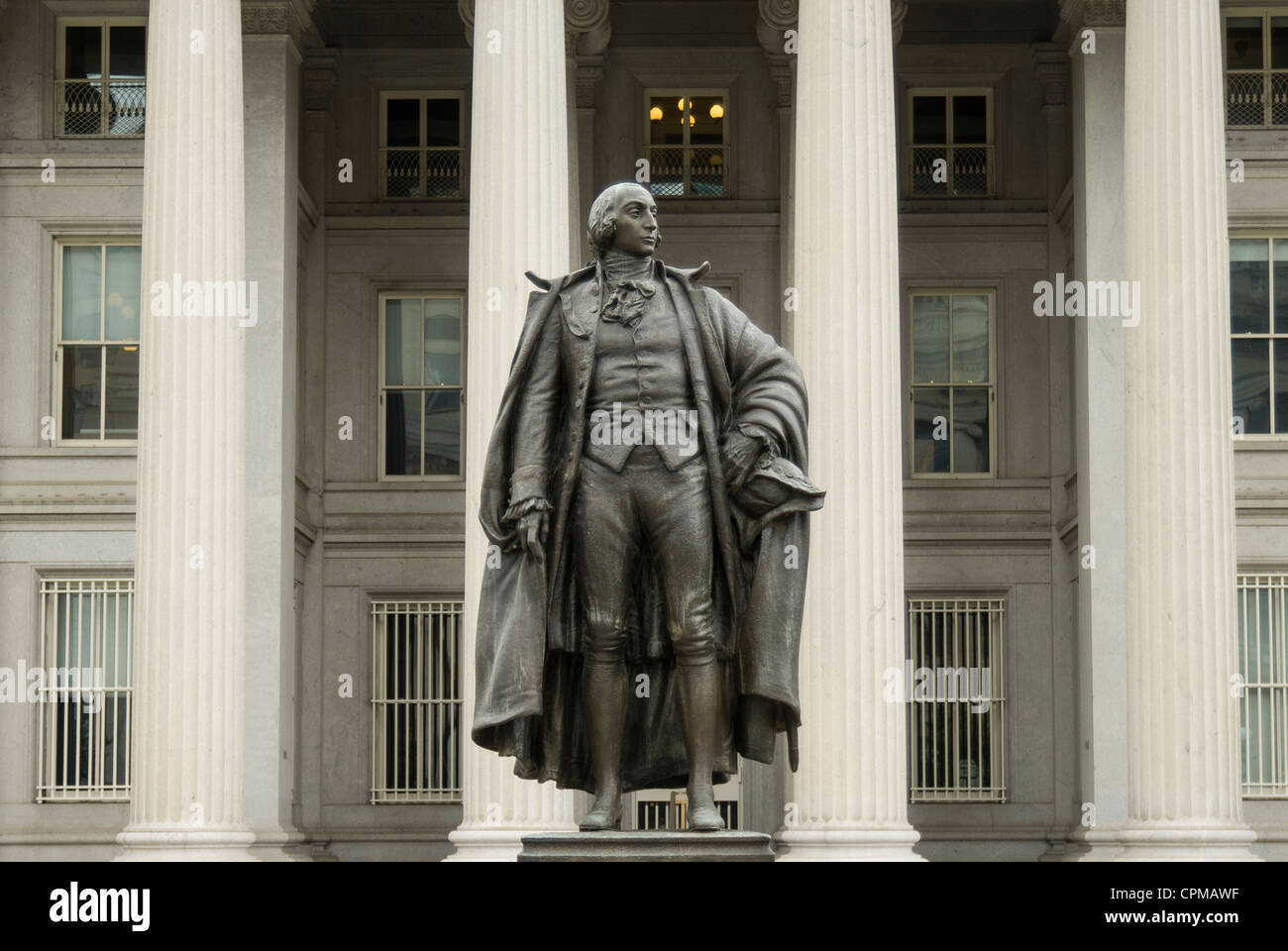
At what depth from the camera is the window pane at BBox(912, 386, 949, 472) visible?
33406 millimetres

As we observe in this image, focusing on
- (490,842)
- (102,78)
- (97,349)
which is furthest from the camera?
(102,78)

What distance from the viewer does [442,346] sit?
33.6 m

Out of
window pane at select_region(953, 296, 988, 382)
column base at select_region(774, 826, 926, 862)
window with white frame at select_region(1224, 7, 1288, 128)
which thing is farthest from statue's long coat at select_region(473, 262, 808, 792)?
window pane at select_region(953, 296, 988, 382)

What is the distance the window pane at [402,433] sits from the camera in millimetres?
33531

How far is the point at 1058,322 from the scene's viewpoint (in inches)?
1299

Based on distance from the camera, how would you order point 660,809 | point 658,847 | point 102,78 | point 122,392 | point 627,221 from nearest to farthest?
point 658,847
point 627,221
point 122,392
point 102,78
point 660,809

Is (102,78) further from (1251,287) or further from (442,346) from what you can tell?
(1251,287)

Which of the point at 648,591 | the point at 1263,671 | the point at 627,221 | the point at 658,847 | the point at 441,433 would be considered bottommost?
the point at 658,847

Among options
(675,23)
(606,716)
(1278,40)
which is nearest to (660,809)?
(675,23)

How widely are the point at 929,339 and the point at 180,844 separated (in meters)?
14.6

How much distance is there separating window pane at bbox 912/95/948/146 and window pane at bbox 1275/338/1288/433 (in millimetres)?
6288

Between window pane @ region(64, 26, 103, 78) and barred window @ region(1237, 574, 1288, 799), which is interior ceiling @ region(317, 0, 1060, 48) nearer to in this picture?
window pane @ region(64, 26, 103, 78)
